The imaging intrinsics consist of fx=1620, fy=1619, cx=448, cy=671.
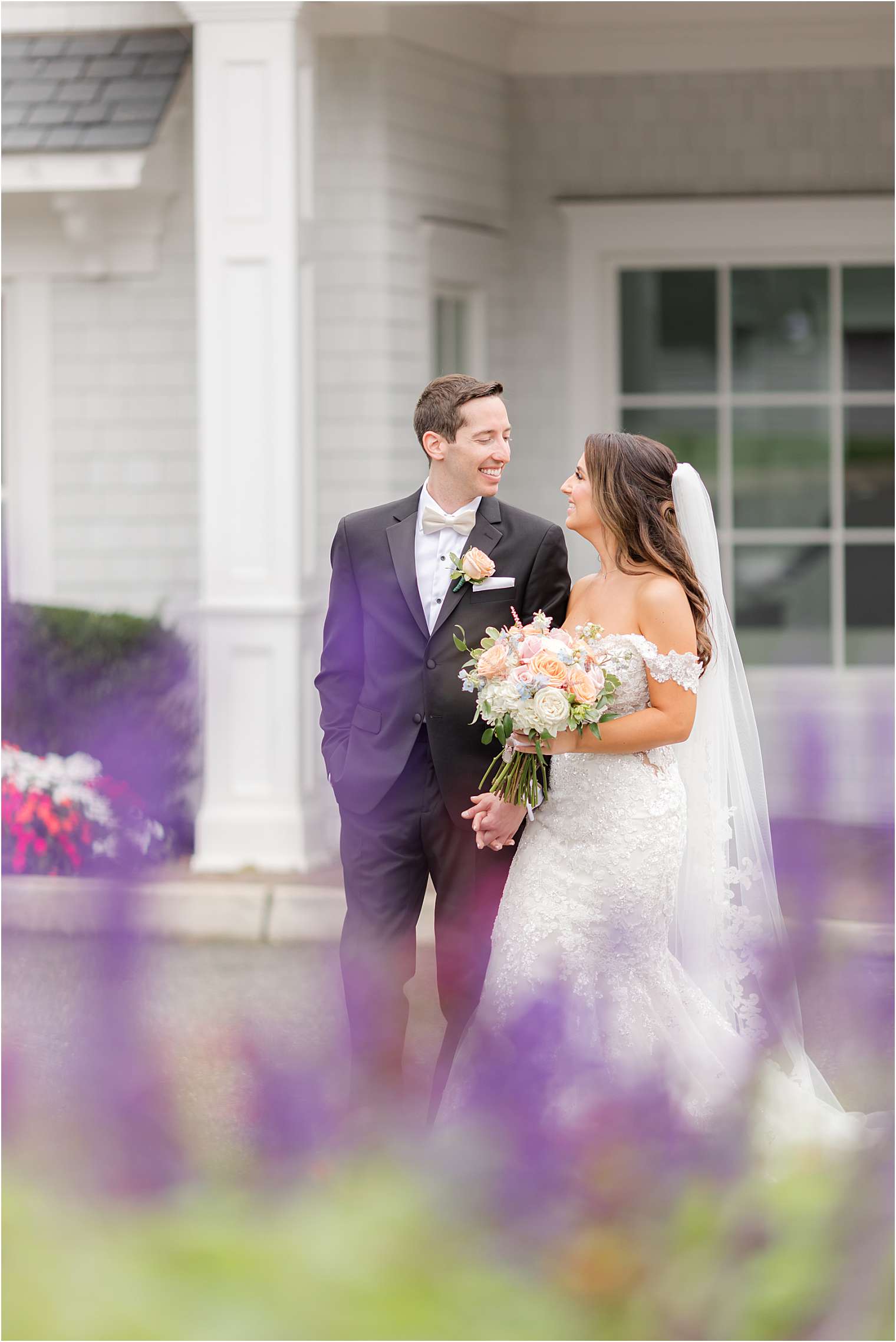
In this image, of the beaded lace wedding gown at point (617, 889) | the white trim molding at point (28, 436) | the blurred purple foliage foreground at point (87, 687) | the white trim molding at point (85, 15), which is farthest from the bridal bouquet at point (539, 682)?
the white trim molding at point (28, 436)

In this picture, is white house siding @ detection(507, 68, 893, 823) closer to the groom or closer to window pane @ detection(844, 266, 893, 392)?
window pane @ detection(844, 266, 893, 392)

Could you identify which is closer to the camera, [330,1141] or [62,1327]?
[62,1327]

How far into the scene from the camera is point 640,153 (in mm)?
8375

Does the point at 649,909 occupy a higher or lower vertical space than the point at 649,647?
lower

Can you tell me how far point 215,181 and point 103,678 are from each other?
225cm

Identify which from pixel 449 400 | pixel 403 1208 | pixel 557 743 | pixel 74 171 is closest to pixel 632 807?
pixel 557 743

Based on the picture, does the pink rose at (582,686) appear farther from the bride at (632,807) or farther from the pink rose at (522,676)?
the bride at (632,807)

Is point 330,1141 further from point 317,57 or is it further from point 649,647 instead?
point 317,57

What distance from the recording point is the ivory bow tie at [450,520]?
389cm

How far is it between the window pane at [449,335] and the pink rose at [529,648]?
4.74 meters

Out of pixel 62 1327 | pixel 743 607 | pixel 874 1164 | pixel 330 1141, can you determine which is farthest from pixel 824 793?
pixel 743 607

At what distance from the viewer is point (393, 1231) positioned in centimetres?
120

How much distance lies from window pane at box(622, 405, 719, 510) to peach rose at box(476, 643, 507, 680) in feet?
17.5

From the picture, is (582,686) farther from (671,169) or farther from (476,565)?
(671,169)
